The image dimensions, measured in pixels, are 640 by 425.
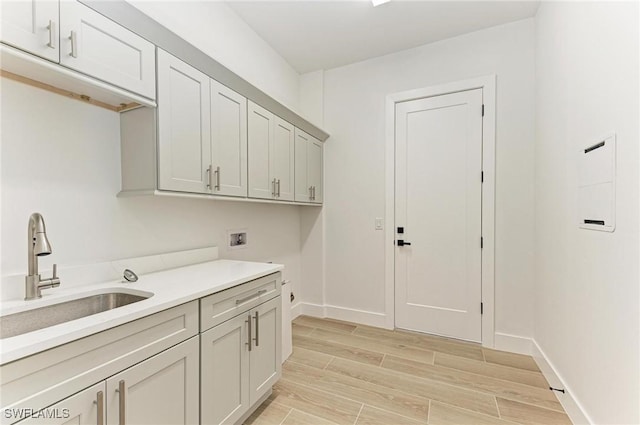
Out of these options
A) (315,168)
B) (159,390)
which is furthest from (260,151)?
(159,390)

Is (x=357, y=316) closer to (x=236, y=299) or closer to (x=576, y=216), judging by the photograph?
(x=236, y=299)

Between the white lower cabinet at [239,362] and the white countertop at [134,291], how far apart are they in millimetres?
226

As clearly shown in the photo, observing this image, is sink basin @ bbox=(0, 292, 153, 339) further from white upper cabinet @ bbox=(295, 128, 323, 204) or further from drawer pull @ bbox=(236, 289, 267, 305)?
white upper cabinet @ bbox=(295, 128, 323, 204)

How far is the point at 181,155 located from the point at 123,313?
924mm

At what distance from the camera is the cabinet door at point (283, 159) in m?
2.52

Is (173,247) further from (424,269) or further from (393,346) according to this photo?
(424,269)

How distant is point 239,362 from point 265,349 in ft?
0.79

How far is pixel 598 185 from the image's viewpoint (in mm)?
1484

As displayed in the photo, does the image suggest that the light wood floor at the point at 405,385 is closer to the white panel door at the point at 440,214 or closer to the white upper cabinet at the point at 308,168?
the white panel door at the point at 440,214

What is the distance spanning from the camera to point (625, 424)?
1221 millimetres

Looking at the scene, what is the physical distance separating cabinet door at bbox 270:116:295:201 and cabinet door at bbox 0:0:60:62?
1500 millimetres

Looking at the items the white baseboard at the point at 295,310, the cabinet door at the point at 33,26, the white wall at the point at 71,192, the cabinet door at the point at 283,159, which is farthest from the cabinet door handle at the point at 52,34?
the white baseboard at the point at 295,310

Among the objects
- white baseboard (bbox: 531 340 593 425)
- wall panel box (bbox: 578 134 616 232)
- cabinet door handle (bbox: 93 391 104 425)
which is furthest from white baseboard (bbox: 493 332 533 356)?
cabinet door handle (bbox: 93 391 104 425)

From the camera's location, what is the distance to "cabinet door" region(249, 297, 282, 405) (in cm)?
172
